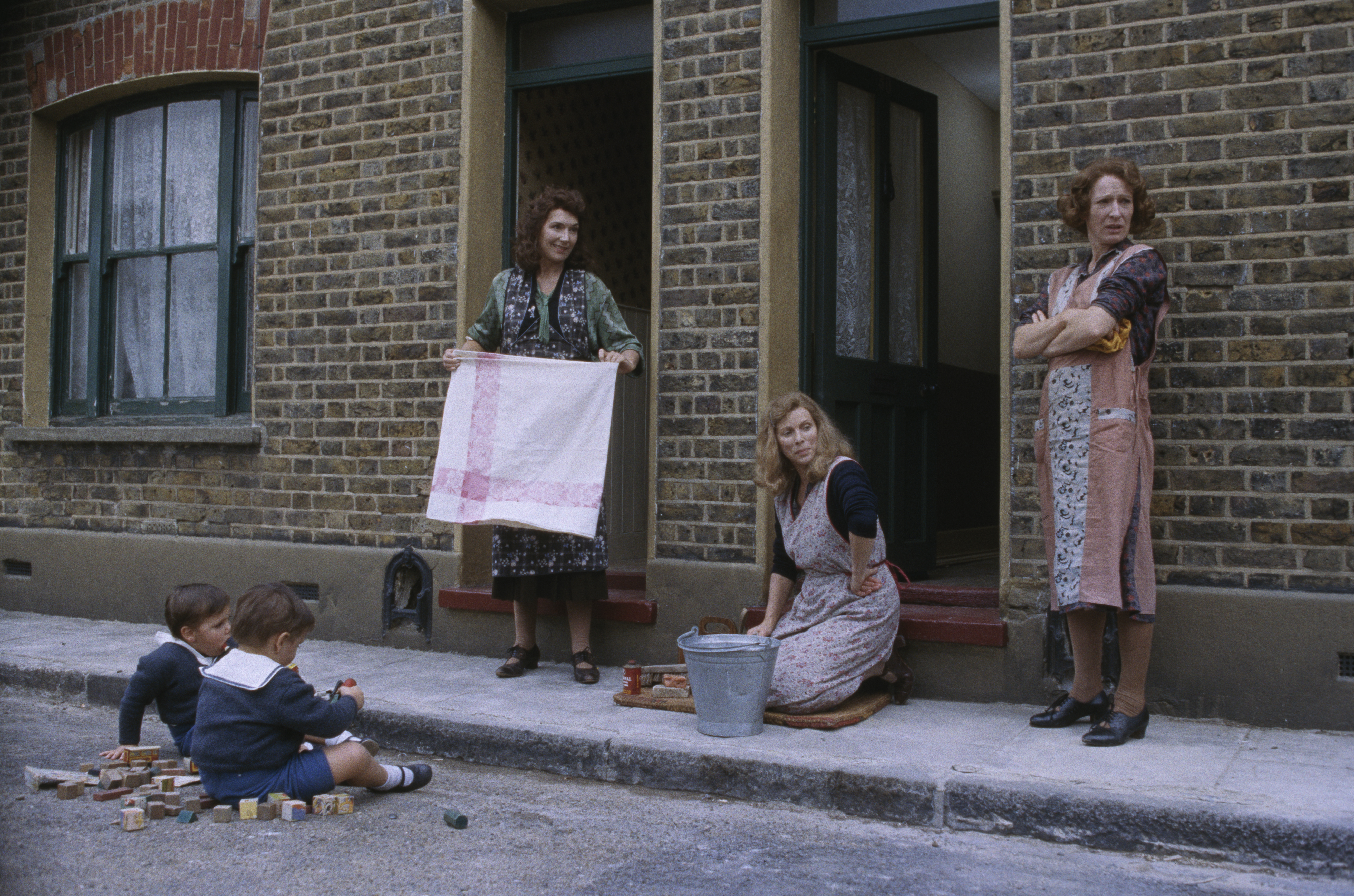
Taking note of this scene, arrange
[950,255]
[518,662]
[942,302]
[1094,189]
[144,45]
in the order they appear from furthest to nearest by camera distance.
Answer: [950,255]
[942,302]
[144,45]
[518,662]
[1094,189]

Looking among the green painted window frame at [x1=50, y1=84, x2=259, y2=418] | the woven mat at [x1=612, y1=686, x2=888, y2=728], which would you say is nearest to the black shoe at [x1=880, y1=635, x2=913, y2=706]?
the woven mat at [x1=612, y1=686, x2=888, y2=728]

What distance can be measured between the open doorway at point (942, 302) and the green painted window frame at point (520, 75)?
1.28 metres

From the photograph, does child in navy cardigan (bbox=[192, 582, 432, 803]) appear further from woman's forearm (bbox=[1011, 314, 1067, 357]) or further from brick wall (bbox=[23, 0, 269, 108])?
brick wall (bbox=[23, 0, 269, 108])

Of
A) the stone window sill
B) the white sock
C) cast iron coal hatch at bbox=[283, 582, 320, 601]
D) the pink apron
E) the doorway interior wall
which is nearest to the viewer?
the white sock

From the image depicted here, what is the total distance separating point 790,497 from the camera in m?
4.62

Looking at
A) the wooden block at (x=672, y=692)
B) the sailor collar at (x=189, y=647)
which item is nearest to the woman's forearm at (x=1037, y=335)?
the wooden block at (x=672, y=692)

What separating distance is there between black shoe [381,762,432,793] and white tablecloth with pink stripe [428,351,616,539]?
1.33 meters

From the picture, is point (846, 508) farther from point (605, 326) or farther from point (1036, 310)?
point (605, 326)

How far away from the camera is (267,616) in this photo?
3.50 metres

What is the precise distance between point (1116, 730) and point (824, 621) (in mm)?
1151

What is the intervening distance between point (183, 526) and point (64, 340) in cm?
194

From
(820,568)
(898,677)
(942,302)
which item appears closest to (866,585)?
(820,568)

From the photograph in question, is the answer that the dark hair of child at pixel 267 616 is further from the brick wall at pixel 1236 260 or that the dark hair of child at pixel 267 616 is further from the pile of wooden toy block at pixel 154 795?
the brick wall at pixel 1236 260

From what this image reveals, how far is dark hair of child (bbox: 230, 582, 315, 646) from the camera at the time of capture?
3506mm
